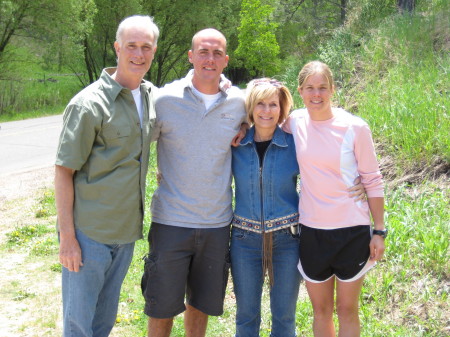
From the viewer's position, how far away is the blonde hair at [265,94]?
11.0 feet

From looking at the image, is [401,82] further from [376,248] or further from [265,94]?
[376,248]

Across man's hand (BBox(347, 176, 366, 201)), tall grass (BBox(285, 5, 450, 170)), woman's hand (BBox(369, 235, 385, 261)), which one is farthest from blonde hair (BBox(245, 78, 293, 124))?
tall grass (BBox(285, 5, 450, 170))

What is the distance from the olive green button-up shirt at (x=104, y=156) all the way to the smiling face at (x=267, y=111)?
28.8 inches

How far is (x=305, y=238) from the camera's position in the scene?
3.23m

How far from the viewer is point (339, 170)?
3.12 m

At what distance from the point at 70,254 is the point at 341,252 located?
5.14ft

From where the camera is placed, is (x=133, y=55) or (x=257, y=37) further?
(x=257, y=37)

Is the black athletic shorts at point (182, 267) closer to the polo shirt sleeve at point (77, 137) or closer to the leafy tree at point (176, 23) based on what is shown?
the polo shirt sleeve at point (77, 137)

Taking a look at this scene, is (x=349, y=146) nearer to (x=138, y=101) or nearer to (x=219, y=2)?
(x=138, y=101)

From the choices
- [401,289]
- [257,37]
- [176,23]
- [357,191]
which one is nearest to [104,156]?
[357,191]

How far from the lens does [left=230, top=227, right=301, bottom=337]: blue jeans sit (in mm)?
3344

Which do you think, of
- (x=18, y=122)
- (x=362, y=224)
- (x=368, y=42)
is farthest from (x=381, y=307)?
(x=18, y=122)

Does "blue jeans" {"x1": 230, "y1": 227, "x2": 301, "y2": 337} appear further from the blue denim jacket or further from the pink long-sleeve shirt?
the pink long-sleeve shirt

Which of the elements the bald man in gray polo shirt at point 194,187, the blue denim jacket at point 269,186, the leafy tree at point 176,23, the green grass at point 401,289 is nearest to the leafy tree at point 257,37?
the leafy tree at point 176,23
